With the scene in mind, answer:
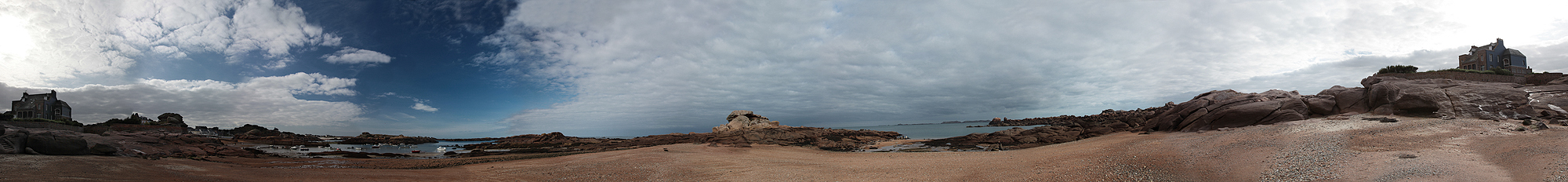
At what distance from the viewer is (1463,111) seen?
19.4 metres

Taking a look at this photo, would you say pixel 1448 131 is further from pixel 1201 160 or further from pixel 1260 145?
pixel 1201 160

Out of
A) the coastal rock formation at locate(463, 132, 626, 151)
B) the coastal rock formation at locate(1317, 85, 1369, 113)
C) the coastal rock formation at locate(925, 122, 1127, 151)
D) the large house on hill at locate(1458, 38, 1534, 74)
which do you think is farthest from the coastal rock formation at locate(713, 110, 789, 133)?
the large house on hill at locate(1458, 38, 1534, 74)

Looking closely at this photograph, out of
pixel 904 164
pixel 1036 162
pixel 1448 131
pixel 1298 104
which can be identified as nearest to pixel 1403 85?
pixel 1298 104

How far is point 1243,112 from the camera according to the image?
2402cm

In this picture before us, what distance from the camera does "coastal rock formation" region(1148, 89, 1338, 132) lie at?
2328 cm

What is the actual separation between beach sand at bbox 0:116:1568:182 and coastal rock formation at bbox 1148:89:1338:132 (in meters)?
3.27

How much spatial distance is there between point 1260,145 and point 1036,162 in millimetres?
5915

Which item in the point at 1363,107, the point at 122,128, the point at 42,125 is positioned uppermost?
the point at 1363,107

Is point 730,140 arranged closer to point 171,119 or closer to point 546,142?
point 546,142

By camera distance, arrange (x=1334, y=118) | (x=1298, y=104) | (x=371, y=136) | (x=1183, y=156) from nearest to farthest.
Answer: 1. (x=1183, y=156)
2. (x=1334, y=118)
3. (x=1298, y=104)
4. (x=371, y=136)

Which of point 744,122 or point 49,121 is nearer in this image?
point 49,121

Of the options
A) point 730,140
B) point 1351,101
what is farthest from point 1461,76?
point 730,140

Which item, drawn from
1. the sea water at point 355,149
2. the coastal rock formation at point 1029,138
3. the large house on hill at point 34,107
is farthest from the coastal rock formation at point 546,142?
the large house on hill at point 34,107

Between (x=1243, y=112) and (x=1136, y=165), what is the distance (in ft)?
52.7
